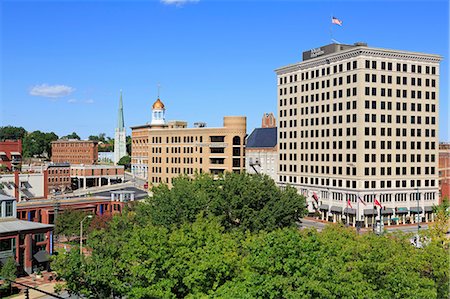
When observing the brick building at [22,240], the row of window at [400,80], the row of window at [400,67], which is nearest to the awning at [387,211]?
the row of window at [400,80]

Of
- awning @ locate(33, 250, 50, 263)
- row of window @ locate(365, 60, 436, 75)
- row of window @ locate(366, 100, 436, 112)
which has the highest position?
row of window @ locate(365, 60, 436, 75)

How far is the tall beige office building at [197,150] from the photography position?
11325cm

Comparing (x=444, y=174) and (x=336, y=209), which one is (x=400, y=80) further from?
(x=444, y=174)

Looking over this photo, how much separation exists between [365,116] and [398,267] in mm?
65272

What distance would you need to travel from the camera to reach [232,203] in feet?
193

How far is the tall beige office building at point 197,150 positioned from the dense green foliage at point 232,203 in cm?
4506

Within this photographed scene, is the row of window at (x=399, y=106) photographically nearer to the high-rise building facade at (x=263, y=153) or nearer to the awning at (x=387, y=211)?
the awning at (x=387, y=211)

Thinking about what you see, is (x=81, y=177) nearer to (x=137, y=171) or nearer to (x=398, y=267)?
(x=137, y=171)

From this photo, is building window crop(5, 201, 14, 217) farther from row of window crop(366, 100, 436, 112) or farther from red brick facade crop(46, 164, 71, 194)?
red brick facade crop(46, 164, 71, 194)

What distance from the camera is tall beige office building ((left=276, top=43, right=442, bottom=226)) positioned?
92688mm

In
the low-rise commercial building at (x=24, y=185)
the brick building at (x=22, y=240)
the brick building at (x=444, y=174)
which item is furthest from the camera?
the brick building at (x=444, y=174)

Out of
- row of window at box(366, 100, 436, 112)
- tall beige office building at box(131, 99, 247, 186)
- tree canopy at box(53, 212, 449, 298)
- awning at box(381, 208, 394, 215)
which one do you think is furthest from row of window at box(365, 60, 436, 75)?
tree canopy at box(53, 212, 449, 298)

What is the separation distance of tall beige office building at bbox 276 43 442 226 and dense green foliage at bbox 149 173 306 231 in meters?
32.0

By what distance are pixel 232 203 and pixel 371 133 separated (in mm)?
42984
